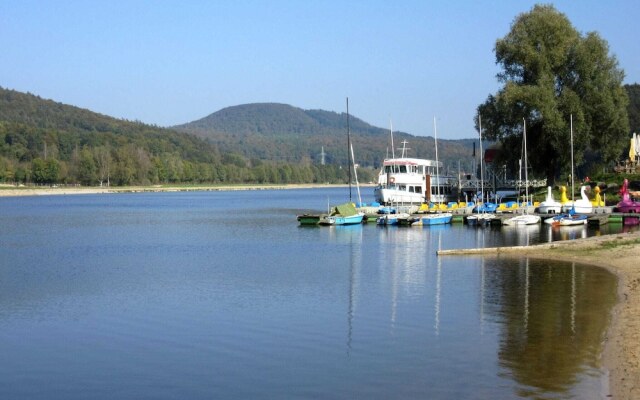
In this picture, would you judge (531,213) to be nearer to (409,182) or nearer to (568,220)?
(568,220)

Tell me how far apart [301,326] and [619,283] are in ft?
41.1

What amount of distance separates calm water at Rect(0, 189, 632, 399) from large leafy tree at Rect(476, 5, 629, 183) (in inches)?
1295

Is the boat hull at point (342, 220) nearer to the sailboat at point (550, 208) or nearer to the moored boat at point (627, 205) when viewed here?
the sailboat at point (550, 208)

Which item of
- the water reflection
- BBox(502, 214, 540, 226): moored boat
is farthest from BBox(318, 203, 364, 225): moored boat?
the water reflection

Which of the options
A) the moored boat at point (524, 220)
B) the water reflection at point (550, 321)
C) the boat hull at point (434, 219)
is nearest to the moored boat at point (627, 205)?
the moored boat at point (524, 220)

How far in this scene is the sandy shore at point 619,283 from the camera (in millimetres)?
17578

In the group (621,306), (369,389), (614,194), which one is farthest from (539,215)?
(369,389)

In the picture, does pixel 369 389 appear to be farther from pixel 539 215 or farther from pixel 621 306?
pixel 539 215

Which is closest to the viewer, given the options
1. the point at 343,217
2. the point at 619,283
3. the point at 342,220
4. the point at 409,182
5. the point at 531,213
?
the point at 619,283

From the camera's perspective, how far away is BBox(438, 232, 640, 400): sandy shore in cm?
1758

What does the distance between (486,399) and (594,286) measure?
1489cm

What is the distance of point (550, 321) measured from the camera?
24.3m

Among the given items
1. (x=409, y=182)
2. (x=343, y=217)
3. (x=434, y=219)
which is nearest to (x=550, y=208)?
(x=434, y=219)

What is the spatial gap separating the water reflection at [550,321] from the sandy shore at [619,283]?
38 centimetres
